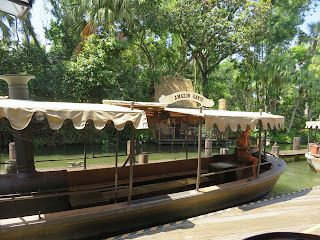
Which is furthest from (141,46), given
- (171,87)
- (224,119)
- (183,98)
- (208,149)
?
(224,119)

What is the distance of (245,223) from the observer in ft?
16.2

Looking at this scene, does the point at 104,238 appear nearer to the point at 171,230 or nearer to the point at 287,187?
the point at 171,230

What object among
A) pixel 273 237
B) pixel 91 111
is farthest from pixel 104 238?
pixel 273 237

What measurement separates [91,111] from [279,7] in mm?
26421

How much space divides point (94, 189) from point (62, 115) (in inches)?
85.7

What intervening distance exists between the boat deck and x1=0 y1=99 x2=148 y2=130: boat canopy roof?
2.09m

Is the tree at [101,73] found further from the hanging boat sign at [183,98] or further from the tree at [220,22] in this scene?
the hanging boat sign at [183,98]

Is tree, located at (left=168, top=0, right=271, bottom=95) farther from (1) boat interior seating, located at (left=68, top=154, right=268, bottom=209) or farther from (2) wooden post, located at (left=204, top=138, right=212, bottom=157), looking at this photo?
(1) boat interior seating, located at (left=68, top=154, right=268, bottom=209)

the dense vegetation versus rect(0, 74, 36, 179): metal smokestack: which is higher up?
the dense vegetation

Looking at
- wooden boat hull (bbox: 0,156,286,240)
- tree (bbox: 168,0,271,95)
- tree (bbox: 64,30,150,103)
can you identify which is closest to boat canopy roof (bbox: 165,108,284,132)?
wooden boat hull (bbox: 0,156,286,240)

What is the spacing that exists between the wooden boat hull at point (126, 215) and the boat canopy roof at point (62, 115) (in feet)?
4.89

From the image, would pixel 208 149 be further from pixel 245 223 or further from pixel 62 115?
pixel 62 115

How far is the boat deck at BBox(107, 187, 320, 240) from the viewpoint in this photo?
14.2 feet

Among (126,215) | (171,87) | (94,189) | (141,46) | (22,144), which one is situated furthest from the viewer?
(141,46)
